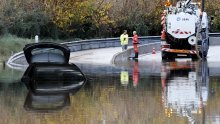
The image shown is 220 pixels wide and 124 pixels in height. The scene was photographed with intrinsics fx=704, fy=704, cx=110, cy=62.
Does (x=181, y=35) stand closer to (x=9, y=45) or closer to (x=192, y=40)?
Answer: (x=192, y=40)

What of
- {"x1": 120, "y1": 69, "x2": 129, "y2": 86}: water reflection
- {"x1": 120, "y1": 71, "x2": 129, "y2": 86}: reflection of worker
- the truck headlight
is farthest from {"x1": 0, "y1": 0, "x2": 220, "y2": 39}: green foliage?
{"x1": 120, "y1": 71, "x2": 129, "y2": 86}: reflection of worker

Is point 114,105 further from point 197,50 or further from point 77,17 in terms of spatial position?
point 77,17

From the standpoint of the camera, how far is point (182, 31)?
3734 centimetres

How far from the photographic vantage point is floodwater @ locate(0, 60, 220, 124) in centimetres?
1353

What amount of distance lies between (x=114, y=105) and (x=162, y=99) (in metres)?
1.73

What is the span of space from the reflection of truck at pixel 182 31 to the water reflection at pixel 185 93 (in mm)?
10291

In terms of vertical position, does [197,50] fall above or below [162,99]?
below

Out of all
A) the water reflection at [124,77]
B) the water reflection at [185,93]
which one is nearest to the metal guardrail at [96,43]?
the water reflection at [124,77]

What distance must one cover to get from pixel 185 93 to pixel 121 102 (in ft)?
8.53

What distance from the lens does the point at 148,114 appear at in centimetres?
1421

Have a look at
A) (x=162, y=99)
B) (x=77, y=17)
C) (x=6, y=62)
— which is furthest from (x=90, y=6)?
(x=162, y=99)

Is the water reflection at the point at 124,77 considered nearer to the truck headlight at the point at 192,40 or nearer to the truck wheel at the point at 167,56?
the truck headlight at the point at 192,40

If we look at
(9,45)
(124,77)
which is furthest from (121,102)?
(9,45)

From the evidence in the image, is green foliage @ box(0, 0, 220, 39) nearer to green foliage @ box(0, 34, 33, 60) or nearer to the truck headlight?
green foliage @ box(0, 34, 33, 60)
